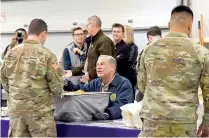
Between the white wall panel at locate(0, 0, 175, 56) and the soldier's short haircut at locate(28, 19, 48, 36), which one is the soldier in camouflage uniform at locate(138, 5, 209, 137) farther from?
the white wall panel at locate(0, 0, 175, 56)

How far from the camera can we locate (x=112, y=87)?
146 inches

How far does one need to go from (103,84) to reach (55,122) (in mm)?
592

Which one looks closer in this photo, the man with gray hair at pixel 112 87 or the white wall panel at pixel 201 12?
the man with gray hair at pixel 112 87

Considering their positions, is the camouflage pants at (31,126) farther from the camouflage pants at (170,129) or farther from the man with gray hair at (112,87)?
the camouflage pants at (170,129)

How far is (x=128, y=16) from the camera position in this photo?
6.96 m

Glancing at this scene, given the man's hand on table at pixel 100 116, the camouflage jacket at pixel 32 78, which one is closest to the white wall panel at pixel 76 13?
the man's hand on table at pixel 100 116

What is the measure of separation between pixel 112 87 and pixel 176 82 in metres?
1.39

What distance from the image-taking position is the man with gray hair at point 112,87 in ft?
11.7

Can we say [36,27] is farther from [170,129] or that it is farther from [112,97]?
[170,129]

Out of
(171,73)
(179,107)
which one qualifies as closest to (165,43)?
(171,73)

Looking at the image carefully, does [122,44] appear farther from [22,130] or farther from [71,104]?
[22,130]

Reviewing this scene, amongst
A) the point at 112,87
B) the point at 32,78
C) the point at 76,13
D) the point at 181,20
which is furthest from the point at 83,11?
the point at 181,20

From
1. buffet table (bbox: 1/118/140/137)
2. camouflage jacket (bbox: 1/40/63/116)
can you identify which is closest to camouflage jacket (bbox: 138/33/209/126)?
buffet table (bbox: 1/118/140/137)

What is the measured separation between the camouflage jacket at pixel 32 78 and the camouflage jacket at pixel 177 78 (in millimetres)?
934
